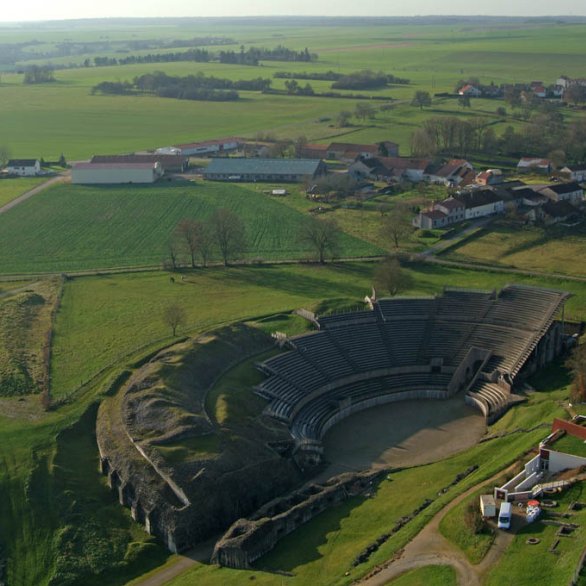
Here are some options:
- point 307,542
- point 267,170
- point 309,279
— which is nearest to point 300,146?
point 267,170

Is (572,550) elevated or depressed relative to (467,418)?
elevated

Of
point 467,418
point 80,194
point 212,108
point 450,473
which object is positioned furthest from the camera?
point 212,108

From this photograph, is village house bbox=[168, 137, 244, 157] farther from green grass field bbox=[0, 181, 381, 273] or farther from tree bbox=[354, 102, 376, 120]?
tree bbox=[354, 102, 376, 120]

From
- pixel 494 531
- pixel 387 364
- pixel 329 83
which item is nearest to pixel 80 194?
pixel 387 364

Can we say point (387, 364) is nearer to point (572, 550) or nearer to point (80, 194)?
point (572, 550)

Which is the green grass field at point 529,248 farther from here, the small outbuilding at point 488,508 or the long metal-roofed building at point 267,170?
the small outbuilding at point 488,508

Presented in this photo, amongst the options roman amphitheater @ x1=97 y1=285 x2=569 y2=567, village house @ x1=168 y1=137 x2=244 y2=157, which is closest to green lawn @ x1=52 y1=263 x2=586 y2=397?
roman amphitheater @ x1=97 y1=285 x2=569 y2=567
